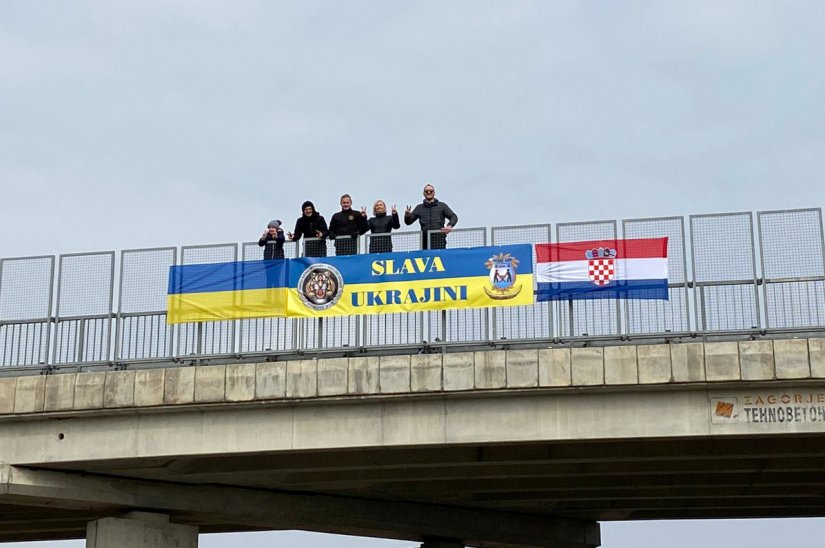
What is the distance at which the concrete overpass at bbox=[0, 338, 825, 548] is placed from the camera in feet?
74.1

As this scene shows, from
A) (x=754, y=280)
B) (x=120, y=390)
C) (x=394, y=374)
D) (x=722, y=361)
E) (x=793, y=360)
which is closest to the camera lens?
(x=793, y=360)

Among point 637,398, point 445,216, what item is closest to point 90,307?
point 445,216

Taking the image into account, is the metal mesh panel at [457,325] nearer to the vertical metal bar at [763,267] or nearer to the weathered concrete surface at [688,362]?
the weathered concrete surface at [688,362]

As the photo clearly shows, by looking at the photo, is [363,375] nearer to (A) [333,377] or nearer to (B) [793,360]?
(A) [333,377]

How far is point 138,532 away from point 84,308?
4.54 meters

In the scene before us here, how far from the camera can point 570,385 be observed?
2278 centimetres

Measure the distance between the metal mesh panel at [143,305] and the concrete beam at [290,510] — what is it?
2755 millimetres

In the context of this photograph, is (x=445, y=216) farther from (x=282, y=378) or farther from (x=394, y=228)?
(x=282, y=378)

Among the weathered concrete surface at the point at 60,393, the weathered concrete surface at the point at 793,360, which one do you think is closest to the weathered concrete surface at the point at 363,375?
the weathered concrete surface at the point at 60,393

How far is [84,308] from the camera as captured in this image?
26.3 meters

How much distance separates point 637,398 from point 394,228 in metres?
5.70

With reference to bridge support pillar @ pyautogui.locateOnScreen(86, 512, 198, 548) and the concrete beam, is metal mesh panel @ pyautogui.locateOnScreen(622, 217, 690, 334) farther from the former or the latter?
bridge support pillar @ pyautogui.locateOnScreen(86, 512, 198, 548)

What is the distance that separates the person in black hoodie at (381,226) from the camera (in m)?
25.4

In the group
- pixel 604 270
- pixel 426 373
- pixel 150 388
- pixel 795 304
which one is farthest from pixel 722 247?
pixel 150 388
